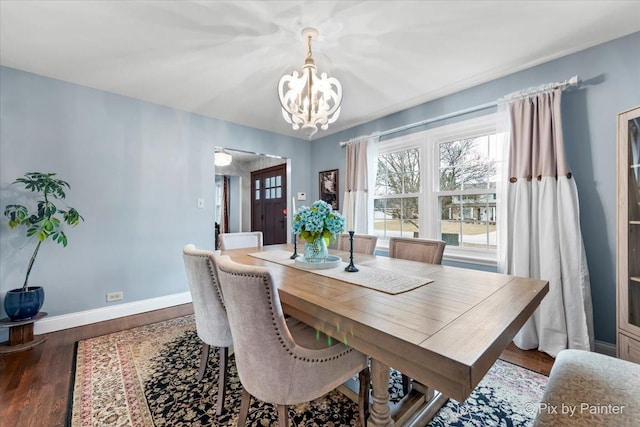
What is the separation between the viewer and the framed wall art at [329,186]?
4.16 metres

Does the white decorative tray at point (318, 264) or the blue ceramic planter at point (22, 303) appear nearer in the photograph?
the white decorative tray at point (318, 264)

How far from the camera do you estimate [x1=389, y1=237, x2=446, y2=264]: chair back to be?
200cm

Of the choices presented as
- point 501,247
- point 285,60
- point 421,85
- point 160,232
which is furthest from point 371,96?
point 160,232

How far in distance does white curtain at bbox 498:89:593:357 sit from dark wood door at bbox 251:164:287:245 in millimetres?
3635

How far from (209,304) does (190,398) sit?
616 mm

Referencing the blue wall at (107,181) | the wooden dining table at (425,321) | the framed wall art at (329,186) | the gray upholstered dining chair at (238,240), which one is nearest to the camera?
the wooden dining table at (425,321)

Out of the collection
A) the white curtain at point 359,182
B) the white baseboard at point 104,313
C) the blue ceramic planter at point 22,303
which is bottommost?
the white baseboard at point 104,313

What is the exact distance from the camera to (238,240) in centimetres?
275

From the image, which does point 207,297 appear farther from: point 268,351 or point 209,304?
point 268,351

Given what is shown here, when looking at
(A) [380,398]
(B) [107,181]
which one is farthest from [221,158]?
(A) [380,398]

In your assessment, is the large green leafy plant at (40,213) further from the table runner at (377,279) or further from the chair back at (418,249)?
the chair back at (418,249)

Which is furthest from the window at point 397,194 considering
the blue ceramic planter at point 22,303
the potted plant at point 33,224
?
the blue ceramic planter at point 22,303

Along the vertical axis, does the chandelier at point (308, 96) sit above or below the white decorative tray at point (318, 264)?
above

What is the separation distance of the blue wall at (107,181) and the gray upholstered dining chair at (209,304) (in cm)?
191
